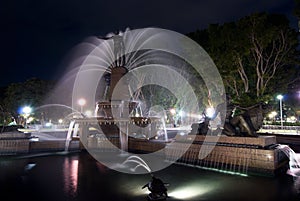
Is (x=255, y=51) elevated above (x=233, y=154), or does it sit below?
above

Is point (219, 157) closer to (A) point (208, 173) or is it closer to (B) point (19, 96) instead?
(A) point (208, 173)

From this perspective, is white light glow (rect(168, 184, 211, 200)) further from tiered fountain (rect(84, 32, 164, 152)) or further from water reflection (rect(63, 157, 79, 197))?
tiered fountain (rect(84, 32, 164, 152))

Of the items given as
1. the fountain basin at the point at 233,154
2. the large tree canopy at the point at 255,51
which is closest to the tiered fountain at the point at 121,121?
the fountain basin at the point at 233,154

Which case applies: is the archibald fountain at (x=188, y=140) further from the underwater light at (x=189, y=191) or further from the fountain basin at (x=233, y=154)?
the underwater light at (x=189, y=191)

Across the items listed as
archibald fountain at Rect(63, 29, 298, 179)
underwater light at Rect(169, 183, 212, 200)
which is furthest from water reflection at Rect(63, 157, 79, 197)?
underwater light at Rect(169, 183, 212, 200)

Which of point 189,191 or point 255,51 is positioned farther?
point 255,51

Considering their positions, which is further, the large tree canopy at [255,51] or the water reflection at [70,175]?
the large tree canopy at [255,51]

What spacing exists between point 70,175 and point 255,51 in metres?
18.9

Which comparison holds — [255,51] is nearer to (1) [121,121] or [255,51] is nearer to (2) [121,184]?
(1) [121,121]

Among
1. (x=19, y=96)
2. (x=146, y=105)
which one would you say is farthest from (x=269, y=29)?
(x=19, y=96)

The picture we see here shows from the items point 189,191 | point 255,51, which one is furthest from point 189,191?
point 255,51

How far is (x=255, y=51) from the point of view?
21.1 metres

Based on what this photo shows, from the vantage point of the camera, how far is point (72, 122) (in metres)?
Result: 15.4

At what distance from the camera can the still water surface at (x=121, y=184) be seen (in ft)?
21.5
